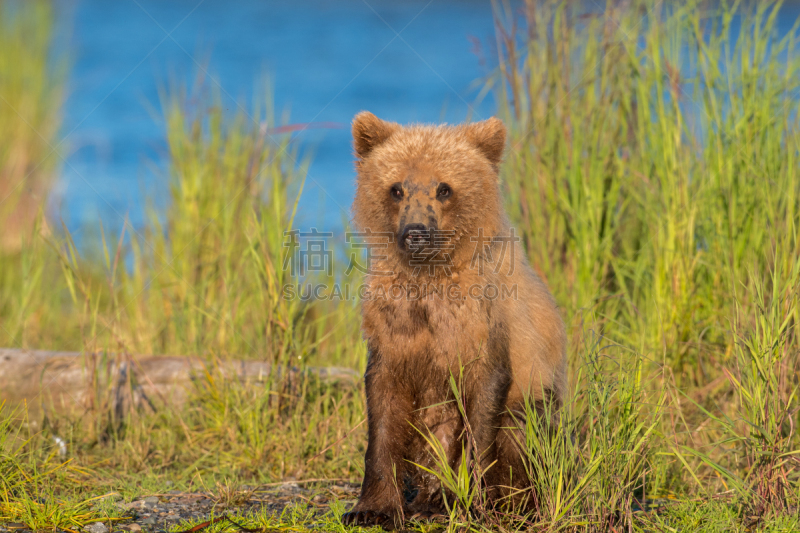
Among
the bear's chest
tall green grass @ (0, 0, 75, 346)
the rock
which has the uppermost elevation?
tall green grass @ (0, 0, 75, 346)

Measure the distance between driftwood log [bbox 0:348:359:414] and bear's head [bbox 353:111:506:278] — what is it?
150 centimetres

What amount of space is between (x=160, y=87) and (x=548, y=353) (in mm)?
4752

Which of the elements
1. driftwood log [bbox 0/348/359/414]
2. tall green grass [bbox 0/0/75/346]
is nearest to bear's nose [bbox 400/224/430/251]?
driftwood log [bbox 0/348/359/414]

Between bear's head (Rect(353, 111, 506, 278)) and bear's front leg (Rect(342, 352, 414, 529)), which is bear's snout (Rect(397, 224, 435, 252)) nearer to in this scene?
bear's head (Rect(353, 111, 506, 278))

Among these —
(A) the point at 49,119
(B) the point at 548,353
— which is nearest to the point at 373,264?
(B) the point at 548,353

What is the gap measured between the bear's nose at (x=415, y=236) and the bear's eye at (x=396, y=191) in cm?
31

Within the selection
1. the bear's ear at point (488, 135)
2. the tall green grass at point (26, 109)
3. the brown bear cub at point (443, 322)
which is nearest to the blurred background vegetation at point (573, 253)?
the brown bear cub at point (443, 322)

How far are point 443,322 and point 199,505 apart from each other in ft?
5.09

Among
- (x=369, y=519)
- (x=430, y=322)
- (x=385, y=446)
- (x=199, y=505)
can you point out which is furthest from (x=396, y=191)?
(x=199, y=505)

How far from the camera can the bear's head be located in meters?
3.85

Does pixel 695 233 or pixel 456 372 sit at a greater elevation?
pixel 695 233

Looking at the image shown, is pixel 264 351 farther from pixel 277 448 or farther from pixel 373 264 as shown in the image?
pixel 373 264

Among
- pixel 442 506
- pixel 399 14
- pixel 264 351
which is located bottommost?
pixel 442 506

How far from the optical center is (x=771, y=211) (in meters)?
4.62
